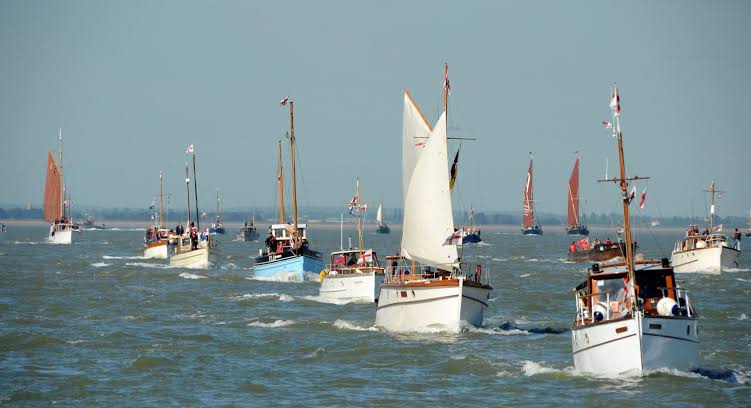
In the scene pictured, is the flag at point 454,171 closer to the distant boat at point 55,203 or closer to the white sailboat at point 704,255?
the white sailboat at point 704,255

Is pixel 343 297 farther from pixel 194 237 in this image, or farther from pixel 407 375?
pixel 194 237

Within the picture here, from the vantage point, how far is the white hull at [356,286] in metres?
58.2

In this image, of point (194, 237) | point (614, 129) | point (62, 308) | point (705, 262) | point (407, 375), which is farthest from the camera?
point (194, 237)

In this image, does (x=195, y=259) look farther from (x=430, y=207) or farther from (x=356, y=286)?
(x=430, y=207)

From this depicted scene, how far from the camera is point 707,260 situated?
85.1m

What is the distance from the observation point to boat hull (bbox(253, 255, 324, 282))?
73125 millimetres

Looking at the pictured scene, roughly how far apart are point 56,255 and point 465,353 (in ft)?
299

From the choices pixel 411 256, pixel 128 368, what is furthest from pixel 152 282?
pixel 128 368

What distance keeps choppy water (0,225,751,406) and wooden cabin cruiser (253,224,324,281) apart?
7791mm

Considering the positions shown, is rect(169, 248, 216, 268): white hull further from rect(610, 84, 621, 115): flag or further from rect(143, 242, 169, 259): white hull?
rect(610, 84, 621, 115): flag

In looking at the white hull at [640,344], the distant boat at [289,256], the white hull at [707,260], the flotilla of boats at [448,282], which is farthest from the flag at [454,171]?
the white hull at [707,260]

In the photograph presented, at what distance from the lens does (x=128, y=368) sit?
120 feet

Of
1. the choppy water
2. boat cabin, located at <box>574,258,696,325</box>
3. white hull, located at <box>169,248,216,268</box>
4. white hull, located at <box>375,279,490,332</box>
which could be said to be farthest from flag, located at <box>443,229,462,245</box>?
white hull, located at <box>169,248,216,268</box>

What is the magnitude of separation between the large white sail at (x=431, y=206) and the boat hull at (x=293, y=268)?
94.5 feet
